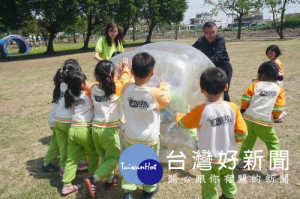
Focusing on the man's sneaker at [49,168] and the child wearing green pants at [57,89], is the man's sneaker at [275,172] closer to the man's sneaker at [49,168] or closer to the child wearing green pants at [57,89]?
the child wearing green pants at [57,89]

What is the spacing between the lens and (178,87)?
11.0 feet

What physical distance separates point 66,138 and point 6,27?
73.7 ft

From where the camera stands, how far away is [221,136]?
2535 mm

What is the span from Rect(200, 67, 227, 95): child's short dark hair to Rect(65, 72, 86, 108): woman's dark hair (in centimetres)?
147

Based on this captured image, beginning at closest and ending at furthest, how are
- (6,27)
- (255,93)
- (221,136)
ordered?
(221,136), (255,93), (6,27)

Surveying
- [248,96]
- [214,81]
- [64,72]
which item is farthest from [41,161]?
[248,96]

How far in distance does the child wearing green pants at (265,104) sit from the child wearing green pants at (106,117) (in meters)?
1.62

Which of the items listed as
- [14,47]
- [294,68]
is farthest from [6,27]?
[14,47]

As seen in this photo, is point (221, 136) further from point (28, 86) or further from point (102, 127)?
point (28, 86)

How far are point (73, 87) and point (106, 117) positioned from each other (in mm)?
540

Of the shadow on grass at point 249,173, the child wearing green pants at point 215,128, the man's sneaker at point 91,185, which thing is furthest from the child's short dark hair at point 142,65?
the shadow on grass at point 249,173

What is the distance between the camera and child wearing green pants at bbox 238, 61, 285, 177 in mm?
3287

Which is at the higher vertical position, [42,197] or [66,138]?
[66,138]

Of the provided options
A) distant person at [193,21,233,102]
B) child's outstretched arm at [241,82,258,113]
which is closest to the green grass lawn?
child's outstretched arm at [241,82,258,113]
